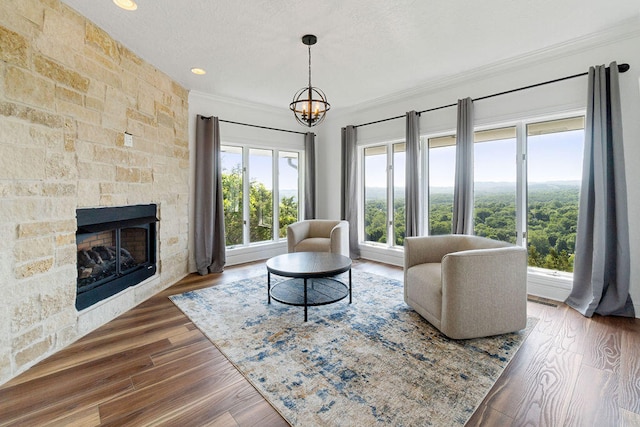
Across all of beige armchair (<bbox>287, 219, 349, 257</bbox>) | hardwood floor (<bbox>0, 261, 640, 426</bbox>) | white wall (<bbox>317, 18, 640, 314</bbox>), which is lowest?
hardwood floor (<bbox>0, 261, 640, 426</bbox>)

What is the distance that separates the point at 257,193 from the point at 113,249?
261 centimetres

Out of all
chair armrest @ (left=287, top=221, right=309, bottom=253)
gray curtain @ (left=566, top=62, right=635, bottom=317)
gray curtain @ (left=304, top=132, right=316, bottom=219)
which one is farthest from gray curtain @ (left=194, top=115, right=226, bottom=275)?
gray curtain @ (left=566, top=62, right=635, bottom=317)

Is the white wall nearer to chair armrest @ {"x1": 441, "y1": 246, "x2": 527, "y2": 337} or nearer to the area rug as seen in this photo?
chair armrest @ {"x1": 441, "y1": 246, "x2": 527, "y2": 337}

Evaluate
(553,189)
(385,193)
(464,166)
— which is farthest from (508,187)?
(385,193)

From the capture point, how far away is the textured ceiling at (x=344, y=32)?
7.91 feet

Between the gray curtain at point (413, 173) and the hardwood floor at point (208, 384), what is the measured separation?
2.03 meters

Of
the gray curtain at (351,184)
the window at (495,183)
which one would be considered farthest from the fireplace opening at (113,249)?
the window at (495,183)

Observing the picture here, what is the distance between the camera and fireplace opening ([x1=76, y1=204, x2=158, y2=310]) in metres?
2.62

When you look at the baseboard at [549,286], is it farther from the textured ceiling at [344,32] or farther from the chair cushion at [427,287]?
the textured ceiling at [344,32]

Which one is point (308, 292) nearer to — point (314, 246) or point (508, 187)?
point (314, 246)

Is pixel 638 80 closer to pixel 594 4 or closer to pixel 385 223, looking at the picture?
pixel 594 4

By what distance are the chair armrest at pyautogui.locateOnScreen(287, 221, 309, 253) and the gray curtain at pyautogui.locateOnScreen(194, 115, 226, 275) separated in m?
1.04

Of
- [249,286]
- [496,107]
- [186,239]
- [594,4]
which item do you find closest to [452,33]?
[594,4]

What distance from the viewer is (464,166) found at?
383 cm
